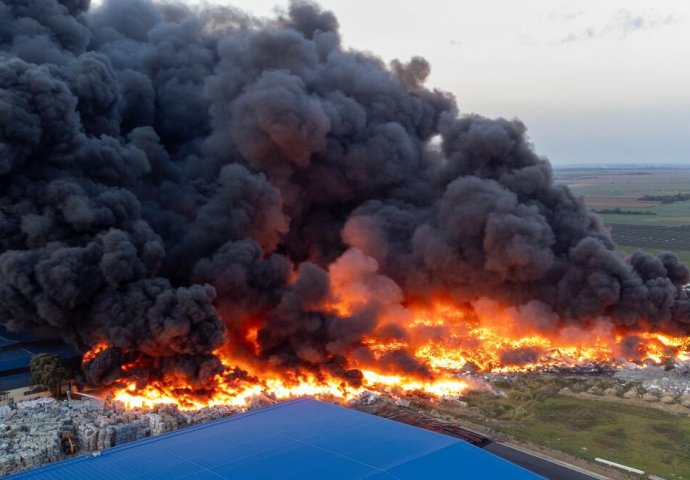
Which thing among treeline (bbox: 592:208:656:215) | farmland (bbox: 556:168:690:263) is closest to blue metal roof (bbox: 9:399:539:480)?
farmland (bbox: 556:168:690:263)

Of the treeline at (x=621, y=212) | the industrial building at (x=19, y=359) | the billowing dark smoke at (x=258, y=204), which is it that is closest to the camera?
the billowing dark smoke at (x=258, y=204)

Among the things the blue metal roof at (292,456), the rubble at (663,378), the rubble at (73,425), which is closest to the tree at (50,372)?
the rubble at (73,425)

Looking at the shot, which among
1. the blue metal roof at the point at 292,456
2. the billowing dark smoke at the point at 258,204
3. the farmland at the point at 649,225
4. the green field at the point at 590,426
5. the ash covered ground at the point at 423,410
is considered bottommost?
the green field at the point at 590,426

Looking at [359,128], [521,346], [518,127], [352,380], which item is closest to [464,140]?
[518,127]

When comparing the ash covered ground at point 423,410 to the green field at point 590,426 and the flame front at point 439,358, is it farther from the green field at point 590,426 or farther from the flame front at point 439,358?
the flame front at point 439,358

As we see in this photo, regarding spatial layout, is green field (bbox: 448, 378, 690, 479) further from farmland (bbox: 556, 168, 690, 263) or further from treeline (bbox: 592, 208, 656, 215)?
treeline (bbox: 592, 208, 656, 215)

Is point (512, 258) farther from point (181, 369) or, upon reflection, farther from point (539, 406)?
point (181, 369)

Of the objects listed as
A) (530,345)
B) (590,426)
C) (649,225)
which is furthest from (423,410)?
(649,225)
